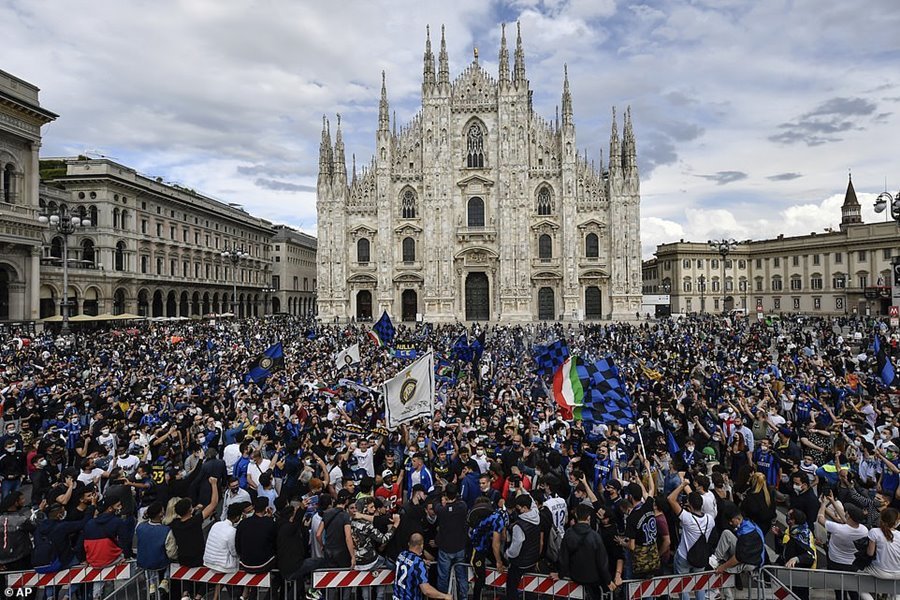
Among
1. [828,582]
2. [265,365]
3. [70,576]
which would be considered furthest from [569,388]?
[265,365]

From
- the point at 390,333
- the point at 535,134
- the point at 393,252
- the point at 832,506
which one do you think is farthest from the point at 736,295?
the point at 832,506

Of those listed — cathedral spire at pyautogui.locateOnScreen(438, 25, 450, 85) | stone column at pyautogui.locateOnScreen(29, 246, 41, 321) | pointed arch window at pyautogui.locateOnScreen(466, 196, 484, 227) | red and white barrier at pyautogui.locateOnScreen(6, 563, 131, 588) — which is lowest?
red and white barrier at pyautogui.locateOnScreen(6, 563, 131, 588)

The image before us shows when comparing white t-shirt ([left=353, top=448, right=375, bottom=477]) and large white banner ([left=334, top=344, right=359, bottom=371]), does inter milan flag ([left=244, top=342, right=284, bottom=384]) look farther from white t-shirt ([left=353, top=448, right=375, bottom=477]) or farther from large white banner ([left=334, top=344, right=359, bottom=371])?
white t-shirt ([left=353, top=448, right=375, bottom=477])

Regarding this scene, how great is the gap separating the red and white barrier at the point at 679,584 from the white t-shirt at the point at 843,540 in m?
1.12

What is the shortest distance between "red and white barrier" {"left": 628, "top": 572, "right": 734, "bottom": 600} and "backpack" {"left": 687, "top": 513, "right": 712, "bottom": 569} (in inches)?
6.3

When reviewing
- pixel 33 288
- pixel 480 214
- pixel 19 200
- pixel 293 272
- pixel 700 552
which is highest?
pixel 480 214

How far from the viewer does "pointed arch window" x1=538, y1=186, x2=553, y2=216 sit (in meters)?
51.7

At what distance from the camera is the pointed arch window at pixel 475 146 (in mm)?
52000

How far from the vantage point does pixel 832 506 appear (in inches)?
252

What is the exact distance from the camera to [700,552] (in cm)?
599

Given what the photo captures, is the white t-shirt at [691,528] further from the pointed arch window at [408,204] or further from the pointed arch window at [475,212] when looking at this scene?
the pointed arch window at [408,204]

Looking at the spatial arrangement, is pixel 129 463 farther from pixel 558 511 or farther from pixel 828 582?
pixel 828 582

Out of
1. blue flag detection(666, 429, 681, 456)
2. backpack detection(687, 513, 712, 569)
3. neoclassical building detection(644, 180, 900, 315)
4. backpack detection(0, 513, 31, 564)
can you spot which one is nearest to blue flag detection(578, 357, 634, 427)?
blue flag detection(666, 429, 681, 456)

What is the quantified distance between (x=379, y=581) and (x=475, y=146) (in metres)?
49.2
